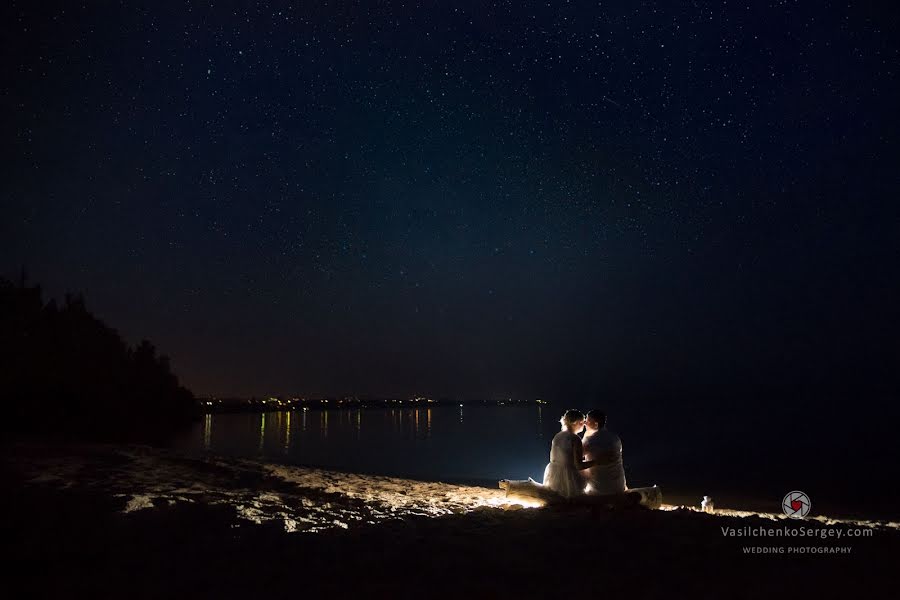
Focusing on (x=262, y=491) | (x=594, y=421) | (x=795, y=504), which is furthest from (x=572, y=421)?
(x=795, y=504)

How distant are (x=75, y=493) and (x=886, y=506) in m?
31.3

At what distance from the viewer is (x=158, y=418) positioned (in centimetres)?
8338

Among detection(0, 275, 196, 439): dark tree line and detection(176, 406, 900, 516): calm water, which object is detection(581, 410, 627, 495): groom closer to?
detection(176, 406, 900, 516): calm water

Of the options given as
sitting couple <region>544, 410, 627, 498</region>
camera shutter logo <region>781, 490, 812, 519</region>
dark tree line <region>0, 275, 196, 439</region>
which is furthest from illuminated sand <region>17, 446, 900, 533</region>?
dark tree line <region>0, 275, 196, 439</region>

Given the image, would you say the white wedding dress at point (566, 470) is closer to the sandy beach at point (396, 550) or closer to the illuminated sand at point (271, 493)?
the sandy beach at point (396, 550)

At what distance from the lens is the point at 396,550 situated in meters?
7.11

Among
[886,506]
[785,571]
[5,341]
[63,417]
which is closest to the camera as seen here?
[785,571]

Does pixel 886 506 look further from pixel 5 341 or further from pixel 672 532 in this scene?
pixel 5 341

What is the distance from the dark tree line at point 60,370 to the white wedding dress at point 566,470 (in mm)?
42387

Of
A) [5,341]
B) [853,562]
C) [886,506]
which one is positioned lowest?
[886,506]

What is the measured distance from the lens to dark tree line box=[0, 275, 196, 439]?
4159 centimetres

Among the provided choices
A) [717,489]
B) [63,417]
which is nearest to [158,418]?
[63,417]

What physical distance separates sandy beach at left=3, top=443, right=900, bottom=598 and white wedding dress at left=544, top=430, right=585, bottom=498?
1.06 feet

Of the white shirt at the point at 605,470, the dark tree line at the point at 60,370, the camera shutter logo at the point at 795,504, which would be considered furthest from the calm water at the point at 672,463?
the white shirt at the point at 605,470
